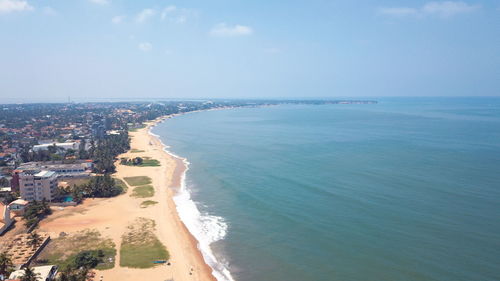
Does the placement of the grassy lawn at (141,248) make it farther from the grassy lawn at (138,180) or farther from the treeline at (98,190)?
the grassy lawn at (138,180)

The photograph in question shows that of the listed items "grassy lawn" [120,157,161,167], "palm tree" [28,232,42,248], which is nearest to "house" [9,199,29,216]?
"palm tree" [28,232,42,248]

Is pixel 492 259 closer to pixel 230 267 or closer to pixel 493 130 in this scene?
pixel 230 267

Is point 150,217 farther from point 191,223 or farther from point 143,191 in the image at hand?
point 143,191

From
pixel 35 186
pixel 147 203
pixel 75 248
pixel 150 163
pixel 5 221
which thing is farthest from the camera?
pixel 150 163


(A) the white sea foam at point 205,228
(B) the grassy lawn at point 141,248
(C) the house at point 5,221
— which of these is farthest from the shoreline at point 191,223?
(C) the house at point 5,221

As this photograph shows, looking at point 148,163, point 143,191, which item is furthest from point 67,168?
point 143,191

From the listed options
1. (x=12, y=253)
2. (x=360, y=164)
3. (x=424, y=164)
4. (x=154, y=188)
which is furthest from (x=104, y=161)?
(x=424, y=164)
